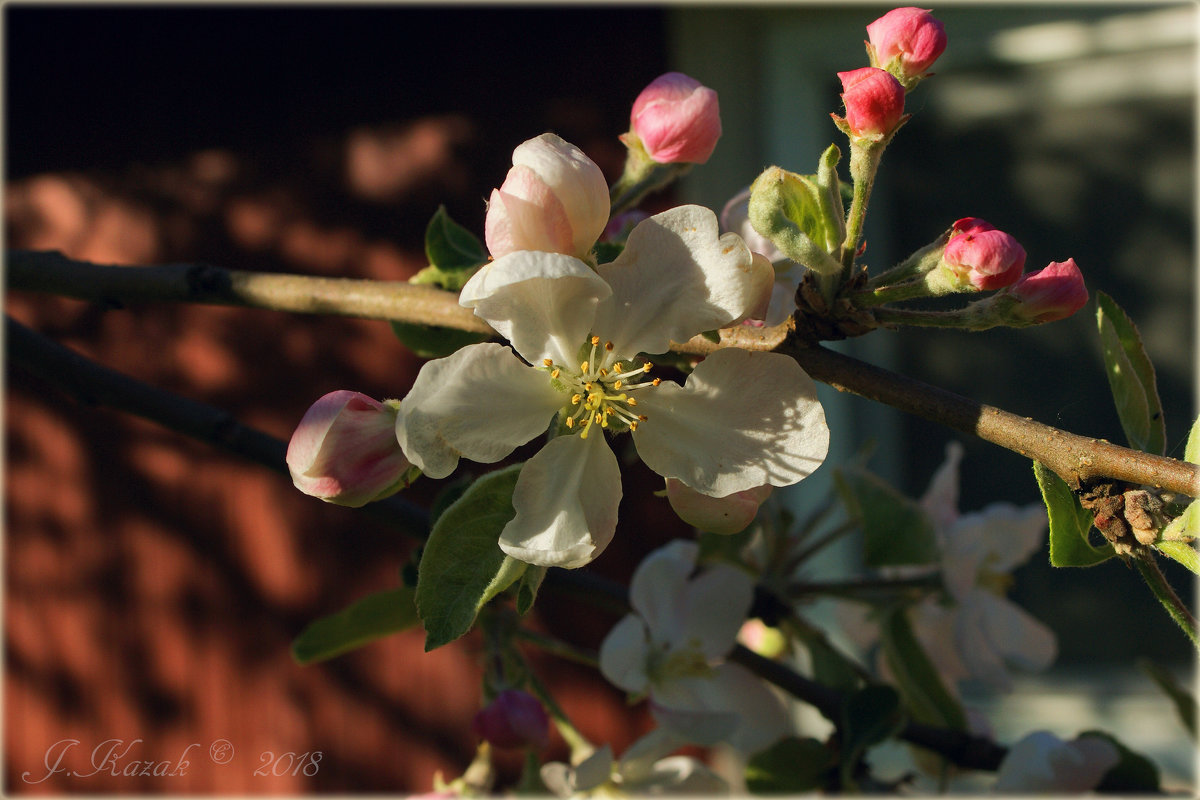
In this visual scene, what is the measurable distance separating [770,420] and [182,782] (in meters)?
2.83

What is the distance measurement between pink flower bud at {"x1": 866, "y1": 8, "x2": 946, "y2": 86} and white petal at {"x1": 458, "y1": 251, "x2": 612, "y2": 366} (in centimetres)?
22

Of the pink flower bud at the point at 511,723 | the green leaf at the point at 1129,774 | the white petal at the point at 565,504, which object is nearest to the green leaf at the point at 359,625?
the pink flower bud at the point at 511,723

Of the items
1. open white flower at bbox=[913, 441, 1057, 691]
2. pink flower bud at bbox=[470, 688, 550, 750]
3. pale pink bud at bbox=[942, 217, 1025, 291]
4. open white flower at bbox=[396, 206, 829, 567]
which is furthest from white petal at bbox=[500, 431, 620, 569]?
open white flower at bbox=[913, 441, 1057, 691]

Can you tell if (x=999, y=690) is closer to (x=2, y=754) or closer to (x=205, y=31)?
(x=205, y=31)

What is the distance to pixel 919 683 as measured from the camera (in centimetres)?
89

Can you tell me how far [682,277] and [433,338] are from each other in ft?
0.84

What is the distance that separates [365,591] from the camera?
107 inches

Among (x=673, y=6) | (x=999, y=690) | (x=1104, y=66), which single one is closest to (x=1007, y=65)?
(x=1104, y=66)

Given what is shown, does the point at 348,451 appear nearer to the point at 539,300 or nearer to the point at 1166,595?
the point at 539,300

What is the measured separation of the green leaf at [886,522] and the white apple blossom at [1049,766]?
0.60 ft

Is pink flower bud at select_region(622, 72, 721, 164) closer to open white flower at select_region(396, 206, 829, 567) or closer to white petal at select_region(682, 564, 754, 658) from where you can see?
open white flower at select_region(396, 206, 829, 567)

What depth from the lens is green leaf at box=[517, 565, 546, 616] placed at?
1.59ft

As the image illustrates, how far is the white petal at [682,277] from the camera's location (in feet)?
1.59

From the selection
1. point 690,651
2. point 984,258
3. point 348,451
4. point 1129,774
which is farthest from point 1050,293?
point 1129,774
